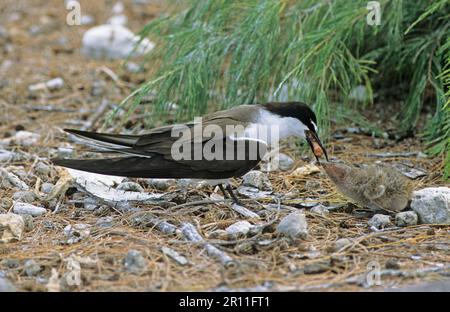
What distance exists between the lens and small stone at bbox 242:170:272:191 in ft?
14.2

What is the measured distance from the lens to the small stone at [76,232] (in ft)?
11.4

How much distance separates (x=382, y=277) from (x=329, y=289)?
0.25 meters

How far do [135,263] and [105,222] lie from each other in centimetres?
63

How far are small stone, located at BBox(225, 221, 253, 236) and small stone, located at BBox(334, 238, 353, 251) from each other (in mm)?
416

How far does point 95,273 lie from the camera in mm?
3057

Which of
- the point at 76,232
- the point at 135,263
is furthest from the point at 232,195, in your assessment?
the point at 135,263

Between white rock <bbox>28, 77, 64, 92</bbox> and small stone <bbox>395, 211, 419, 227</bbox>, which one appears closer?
small stone <bbox>395, 211, 419, 227</bbox>

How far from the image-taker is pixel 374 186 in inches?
147

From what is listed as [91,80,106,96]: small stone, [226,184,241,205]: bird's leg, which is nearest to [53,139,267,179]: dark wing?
[226,184,241,205]: bird's leg

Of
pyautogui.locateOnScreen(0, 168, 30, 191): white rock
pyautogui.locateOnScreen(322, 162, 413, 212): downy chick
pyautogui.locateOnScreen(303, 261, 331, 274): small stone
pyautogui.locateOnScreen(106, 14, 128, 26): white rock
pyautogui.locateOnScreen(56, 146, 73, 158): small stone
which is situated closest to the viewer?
pyautogui.locateOnScreen(303, 261, 331, 274): small stone

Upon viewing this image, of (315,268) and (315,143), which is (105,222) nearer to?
(315,268)

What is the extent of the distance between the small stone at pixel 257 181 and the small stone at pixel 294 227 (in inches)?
35.1

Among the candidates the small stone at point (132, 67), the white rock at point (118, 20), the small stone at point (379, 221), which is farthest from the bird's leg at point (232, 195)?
the white rock at point (118, 20)

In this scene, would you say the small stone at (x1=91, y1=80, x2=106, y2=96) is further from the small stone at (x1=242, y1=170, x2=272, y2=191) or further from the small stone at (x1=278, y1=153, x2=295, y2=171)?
the small stone at (x1=242, y1=170, x2=272, y2=191)
